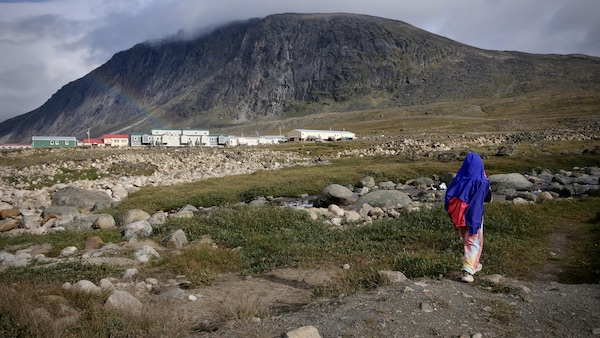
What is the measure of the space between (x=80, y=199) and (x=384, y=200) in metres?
18.2

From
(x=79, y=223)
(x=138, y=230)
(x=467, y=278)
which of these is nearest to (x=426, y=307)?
(x=467, y=278)

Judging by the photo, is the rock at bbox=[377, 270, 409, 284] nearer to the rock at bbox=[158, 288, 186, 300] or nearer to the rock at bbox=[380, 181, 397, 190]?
the rock at bbox=[158, 288, 186, 300]

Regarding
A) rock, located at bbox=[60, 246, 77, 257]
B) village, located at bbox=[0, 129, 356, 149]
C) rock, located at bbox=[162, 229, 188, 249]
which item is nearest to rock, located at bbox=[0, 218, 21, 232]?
rock, located at bbox=[60, 246, 77, 257]

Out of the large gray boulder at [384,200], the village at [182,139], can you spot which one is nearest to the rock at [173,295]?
the large gray boulder at [384,200]

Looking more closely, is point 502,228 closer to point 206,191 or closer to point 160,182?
point 206,191

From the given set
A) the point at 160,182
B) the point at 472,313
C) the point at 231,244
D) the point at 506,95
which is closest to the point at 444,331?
the point at 472,313

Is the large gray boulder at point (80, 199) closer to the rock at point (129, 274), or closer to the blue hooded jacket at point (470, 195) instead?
the rock at point (129, 274)

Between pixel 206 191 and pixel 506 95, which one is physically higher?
pixel 506 95

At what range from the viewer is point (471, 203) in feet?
27.6

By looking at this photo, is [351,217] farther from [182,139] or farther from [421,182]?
[182,139]

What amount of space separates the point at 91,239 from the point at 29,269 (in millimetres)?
3834

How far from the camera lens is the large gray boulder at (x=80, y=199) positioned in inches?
973

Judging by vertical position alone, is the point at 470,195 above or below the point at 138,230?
above

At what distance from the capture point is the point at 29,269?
10195 millimetres
